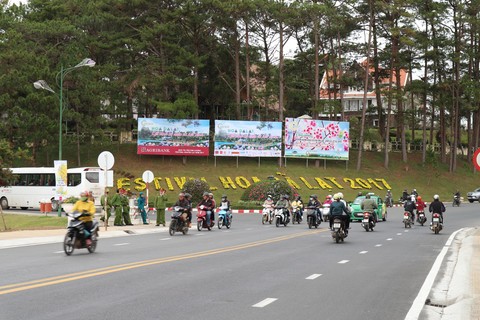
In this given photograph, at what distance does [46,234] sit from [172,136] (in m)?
36.3

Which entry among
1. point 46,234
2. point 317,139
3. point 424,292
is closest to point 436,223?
point 46,234

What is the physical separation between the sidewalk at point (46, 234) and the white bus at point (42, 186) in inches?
641

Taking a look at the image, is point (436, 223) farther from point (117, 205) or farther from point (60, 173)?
point (60, 173)

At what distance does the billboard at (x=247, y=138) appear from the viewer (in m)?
61.7

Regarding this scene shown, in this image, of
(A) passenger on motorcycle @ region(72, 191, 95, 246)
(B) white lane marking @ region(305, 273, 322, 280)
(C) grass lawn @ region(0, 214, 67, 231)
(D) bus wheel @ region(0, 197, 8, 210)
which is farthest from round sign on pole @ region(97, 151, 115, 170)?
(D) bus wheel @ region(0, 197, 8, 210)

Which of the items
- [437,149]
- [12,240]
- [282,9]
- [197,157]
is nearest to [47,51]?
[197,157]

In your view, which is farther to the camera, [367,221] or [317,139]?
[317,139]

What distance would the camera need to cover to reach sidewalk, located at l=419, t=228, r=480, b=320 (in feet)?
30.9

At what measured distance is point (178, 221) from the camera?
85.6 ft

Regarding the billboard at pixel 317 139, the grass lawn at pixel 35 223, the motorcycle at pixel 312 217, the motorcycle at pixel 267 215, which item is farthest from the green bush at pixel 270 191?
the grass lawn at pixel 35 223

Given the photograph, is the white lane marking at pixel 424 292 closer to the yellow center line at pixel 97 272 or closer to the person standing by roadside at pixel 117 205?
the yellow center line at pixel 97 272

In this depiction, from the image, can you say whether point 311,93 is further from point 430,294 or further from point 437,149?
point 430,294

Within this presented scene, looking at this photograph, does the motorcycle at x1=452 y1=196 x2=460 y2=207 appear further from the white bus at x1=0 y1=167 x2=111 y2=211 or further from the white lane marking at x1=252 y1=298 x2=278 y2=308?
the white lane marking at x1=252 y1=298 x2=278 y2=308

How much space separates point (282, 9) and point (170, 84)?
13.1 meters
